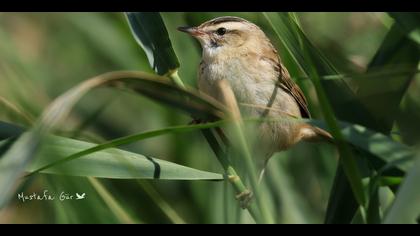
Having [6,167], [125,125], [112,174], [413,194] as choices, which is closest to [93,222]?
[112,174]

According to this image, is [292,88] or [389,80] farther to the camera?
[292,88]

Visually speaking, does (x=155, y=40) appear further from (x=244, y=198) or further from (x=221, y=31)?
(x=221, y=31)

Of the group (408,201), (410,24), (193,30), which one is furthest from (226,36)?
(408,201)

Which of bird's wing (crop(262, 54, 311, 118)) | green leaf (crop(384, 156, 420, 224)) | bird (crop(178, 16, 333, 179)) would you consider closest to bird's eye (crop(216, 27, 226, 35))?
bird (crop(178, 16, 333, 179))

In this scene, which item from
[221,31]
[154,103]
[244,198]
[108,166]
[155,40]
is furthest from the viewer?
[221,31]

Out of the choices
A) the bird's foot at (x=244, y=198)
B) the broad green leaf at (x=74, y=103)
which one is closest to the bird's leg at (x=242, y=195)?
the bird's foot at (x=244, y=198)
